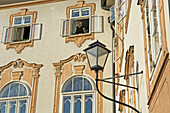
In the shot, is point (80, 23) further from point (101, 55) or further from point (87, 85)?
point (101, 55)

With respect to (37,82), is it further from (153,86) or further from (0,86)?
(153,86)

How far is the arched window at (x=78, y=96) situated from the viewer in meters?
12.4

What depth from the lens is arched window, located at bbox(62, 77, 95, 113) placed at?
40.6ft

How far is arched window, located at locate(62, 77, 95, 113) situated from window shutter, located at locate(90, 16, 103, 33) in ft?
6.62

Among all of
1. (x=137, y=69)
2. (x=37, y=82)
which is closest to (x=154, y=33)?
(x=137, y=69)

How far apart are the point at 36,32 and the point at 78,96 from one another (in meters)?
3.36

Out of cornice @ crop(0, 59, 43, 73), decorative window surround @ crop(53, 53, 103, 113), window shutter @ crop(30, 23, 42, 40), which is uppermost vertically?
window shutter @ crop(30, 23, 42, 40)

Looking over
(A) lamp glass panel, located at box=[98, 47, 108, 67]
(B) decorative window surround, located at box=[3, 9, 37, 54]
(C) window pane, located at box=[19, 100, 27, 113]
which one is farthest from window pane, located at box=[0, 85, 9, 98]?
(A) lamp glass panel, located at box=[98, 47, 108, 67]

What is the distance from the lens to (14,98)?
13.2 metres

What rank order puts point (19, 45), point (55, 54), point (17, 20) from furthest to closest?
point (17, 20) < point (19, 45) < point (55, 54)

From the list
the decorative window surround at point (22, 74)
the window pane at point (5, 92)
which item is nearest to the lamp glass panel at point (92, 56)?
the decorative window surround at point (22, 74)

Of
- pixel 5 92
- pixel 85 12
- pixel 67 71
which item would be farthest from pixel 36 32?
pixel 5 92

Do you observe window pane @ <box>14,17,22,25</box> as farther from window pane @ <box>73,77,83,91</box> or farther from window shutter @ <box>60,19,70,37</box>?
window pane @ <box>73,77,83,91</box>

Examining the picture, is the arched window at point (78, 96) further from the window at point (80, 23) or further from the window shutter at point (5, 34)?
the window shutter at point (5, 34)
